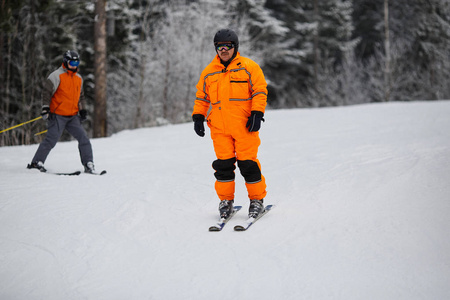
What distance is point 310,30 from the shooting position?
2867 cm

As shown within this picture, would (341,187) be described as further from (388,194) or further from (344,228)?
(344,228)

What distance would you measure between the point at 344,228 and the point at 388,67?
24089 mm

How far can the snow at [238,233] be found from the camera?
262 centimetres

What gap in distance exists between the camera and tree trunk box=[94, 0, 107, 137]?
11.0 metres

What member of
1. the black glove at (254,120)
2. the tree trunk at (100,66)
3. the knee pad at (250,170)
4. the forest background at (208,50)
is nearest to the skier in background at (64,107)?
the knee pad at (250,170)

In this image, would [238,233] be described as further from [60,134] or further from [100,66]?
[100,66]

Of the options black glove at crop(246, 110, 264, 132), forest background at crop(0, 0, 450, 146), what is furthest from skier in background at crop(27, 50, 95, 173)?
forest background at crop(0, 0, 450, 146)

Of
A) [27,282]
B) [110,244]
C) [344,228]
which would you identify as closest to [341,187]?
[344,228]

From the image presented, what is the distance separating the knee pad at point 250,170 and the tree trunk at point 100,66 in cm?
846

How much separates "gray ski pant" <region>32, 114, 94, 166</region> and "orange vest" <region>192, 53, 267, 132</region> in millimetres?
3091

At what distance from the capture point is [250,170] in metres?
3.78

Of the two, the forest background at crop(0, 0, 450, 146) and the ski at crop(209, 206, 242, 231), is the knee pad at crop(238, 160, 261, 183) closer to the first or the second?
the ski at crop(209, 206, 242, 231)

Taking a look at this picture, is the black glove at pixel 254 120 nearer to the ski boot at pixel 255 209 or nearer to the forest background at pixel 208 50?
the ski boot at pixel 255 209

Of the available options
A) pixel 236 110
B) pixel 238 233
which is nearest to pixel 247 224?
pixel 238 233
